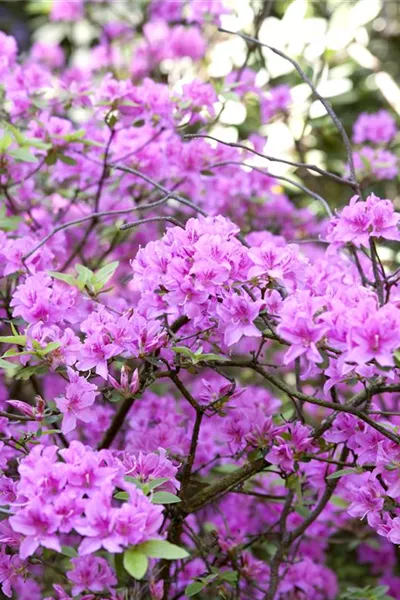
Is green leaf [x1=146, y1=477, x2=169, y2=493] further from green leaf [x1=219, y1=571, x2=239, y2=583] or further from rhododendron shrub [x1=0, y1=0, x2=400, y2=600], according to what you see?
green leaf [x1=219, y1=571, x2=239, y2=583]

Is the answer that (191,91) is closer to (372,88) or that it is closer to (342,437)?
(342,437)

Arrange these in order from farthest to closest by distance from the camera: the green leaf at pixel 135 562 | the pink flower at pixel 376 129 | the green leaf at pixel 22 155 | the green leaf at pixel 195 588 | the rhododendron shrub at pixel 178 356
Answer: the pink flower at pixel 376 129, the green leaf at pixel 22 155, the green leaf at pixel 195 588, the rhododendron shrub at pixel 178 356, the green leaf at pixel 135 562

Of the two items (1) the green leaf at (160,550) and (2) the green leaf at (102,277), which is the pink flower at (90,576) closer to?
(1) the green leaf at (160,550)

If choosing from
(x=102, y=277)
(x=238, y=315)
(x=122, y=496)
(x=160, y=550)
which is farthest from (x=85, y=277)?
(x=160, y=550)

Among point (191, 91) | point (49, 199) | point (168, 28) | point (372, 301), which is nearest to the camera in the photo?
point (372, 301)

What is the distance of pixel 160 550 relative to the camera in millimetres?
955

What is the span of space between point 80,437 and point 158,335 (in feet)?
2.90

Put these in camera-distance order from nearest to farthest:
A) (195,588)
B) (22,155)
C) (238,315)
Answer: (238,315)
(195,588)
(22,155)

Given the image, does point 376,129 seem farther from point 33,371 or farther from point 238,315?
point 33,371

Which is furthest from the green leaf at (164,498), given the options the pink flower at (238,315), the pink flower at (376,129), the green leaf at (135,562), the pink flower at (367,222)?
the pink flower at (376,129)

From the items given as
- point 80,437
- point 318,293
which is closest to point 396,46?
point 80,437

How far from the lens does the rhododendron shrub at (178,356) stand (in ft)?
3.39

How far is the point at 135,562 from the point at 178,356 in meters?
0.35

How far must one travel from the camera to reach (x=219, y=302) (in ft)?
3.86
